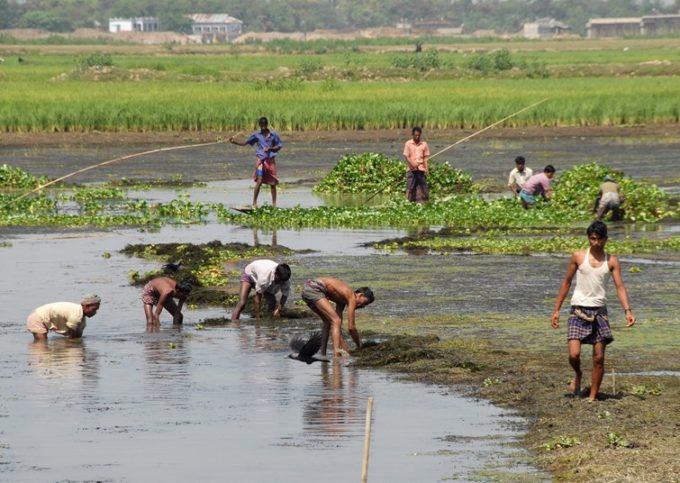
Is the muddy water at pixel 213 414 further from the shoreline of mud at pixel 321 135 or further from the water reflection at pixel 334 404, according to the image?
the shoreline of mud at pixel 321 135

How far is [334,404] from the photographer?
12492 millimetres

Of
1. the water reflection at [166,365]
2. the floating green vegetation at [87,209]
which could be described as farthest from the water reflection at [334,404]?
the floating green vegetation at [87,209]

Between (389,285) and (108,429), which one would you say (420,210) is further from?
(108,429)

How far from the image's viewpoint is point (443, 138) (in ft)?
152

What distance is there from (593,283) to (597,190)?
49.1 ft

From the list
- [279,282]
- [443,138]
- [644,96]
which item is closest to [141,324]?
[279,282]

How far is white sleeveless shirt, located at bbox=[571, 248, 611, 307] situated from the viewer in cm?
1180

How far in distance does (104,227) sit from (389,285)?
833cm

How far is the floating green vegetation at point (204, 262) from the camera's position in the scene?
60.6 ft

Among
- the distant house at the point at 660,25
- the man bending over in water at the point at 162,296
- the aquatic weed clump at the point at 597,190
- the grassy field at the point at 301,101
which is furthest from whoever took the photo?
the distant house at the point at 660,25

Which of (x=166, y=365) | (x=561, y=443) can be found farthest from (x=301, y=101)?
(x=561, y=443)

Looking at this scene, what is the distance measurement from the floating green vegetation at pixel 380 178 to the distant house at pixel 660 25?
6660 inches

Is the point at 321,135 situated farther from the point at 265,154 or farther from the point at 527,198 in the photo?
the point at 527,198

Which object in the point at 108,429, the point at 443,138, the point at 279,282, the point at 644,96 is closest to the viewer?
the point at 108,429
